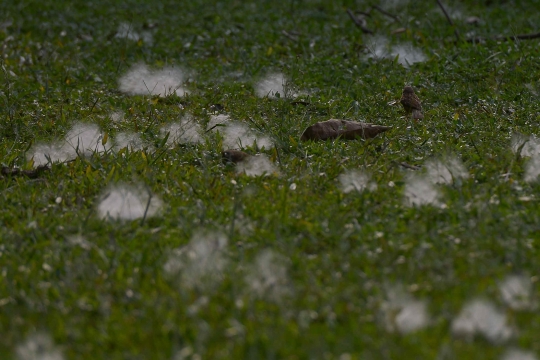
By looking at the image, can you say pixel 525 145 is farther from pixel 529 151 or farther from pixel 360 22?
pixel 360 22

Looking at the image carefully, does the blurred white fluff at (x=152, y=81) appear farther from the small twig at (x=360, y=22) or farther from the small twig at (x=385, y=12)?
the small twig at (x=385, y=12)

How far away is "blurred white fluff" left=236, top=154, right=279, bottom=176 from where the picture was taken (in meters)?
3.90

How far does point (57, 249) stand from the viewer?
121 inches

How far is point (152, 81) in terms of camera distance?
5.81m

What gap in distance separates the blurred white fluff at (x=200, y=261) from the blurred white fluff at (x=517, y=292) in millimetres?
997

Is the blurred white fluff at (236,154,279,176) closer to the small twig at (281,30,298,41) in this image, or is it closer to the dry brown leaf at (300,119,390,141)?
the dry brown leaf at (300,119,390,141)

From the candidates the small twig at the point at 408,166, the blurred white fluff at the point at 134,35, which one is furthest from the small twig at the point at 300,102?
the blurred white fluff at the point at 134,35

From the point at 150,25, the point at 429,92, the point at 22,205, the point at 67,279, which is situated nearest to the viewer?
the point at 67,279

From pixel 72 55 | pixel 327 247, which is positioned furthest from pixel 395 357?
pixel 72 55

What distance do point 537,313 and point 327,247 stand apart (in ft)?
2.95

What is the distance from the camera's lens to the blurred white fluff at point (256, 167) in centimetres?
390

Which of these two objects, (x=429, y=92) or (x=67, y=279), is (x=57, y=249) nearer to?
(x=67, y=279)

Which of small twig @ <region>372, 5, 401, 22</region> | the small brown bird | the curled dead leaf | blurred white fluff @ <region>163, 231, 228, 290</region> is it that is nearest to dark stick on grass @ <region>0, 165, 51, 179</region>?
the curled dead leaf

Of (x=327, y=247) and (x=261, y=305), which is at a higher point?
(x=261, y=305)
